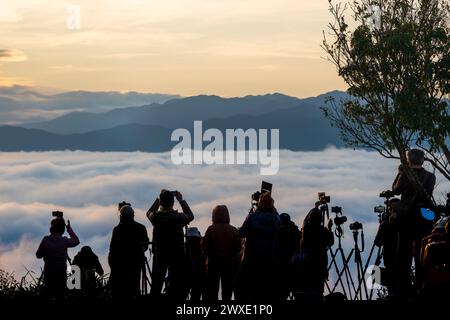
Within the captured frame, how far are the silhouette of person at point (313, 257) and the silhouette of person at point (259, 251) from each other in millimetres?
608

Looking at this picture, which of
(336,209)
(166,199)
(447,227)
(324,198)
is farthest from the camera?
(336,209)

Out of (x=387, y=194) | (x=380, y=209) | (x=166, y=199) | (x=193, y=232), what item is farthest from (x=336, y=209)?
(x=166, y=199)

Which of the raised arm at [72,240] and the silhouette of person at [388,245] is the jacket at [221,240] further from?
the silhouette of person at [388,245]

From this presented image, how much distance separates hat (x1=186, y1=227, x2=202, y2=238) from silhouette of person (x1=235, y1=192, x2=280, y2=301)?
1.76 metres

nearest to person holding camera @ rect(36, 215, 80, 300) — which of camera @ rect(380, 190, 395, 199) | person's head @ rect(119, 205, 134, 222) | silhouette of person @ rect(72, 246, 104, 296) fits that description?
silhouette of person @ rect(72, 246, 104, 296)

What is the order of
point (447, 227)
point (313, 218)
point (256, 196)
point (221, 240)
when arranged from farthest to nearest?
point (256, 196) < point (313, 218) < point (221, 240) < point (447, 227)

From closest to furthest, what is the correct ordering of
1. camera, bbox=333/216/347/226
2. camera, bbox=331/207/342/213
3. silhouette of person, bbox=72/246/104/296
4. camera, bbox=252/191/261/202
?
camera, bbox=252/191/261/202 < silhouette of person, bbox=72/246/104/296 < camera, bbox=331/207/342/213 < camera, bbox=333/216/347/226

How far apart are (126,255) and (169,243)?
2.42ft

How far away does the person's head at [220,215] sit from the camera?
16.2 meters

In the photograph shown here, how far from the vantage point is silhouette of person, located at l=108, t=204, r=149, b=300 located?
16.7 m

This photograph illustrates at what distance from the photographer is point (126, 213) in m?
16.6

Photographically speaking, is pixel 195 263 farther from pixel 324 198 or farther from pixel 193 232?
pixel 324 198

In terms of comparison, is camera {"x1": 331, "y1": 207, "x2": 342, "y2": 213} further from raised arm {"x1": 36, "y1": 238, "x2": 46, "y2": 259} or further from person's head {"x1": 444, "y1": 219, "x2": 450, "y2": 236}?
person's head {"x1": 444, "y1": 219, "x2": 450, "y2": 236}
